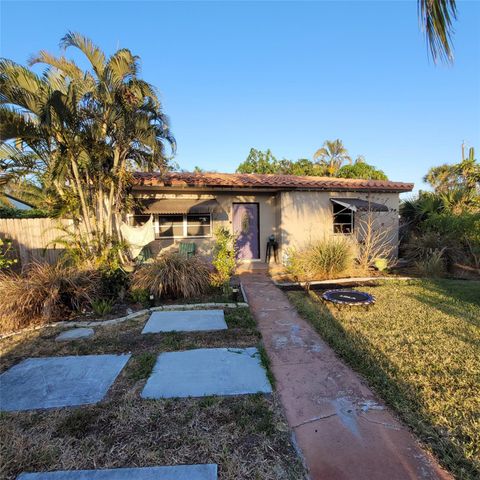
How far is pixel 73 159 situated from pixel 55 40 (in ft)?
9.44

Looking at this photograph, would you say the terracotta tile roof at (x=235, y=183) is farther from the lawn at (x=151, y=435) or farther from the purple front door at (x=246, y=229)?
the lawn at (x=151, y=435)

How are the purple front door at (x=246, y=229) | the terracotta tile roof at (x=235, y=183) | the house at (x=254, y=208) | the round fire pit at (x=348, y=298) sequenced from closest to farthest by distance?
the round fire pit at (x=348, y=298) → the terracotta tile roof at (x=235, y=183) → the house at (x=254, y=208) → the purple front door at (x=246, y=229)

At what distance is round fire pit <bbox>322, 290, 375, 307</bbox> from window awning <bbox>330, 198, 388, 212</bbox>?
4.73 m

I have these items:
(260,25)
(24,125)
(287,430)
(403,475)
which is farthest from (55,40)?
(403,475)

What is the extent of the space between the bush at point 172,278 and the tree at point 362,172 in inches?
962

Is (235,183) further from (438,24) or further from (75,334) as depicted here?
(438,24)

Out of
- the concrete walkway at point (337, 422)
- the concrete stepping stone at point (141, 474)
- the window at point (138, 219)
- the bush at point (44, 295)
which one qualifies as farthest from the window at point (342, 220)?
the concrete stepping stone at point (141, 474)

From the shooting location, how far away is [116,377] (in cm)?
364

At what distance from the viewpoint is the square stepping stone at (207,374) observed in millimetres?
3312

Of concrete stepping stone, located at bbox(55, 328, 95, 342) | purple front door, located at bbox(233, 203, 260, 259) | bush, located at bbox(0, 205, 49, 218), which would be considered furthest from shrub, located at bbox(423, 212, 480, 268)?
bush, located at bbox(0, 205, 49, 218)

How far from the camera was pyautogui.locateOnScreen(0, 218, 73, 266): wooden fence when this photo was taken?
368 inches

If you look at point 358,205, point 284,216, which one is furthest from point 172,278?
point 358,205

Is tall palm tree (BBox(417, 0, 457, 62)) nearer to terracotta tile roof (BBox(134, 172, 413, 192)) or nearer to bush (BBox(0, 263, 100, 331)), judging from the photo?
bush (BBox(0, 263, 100, 331))

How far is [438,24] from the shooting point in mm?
2268
